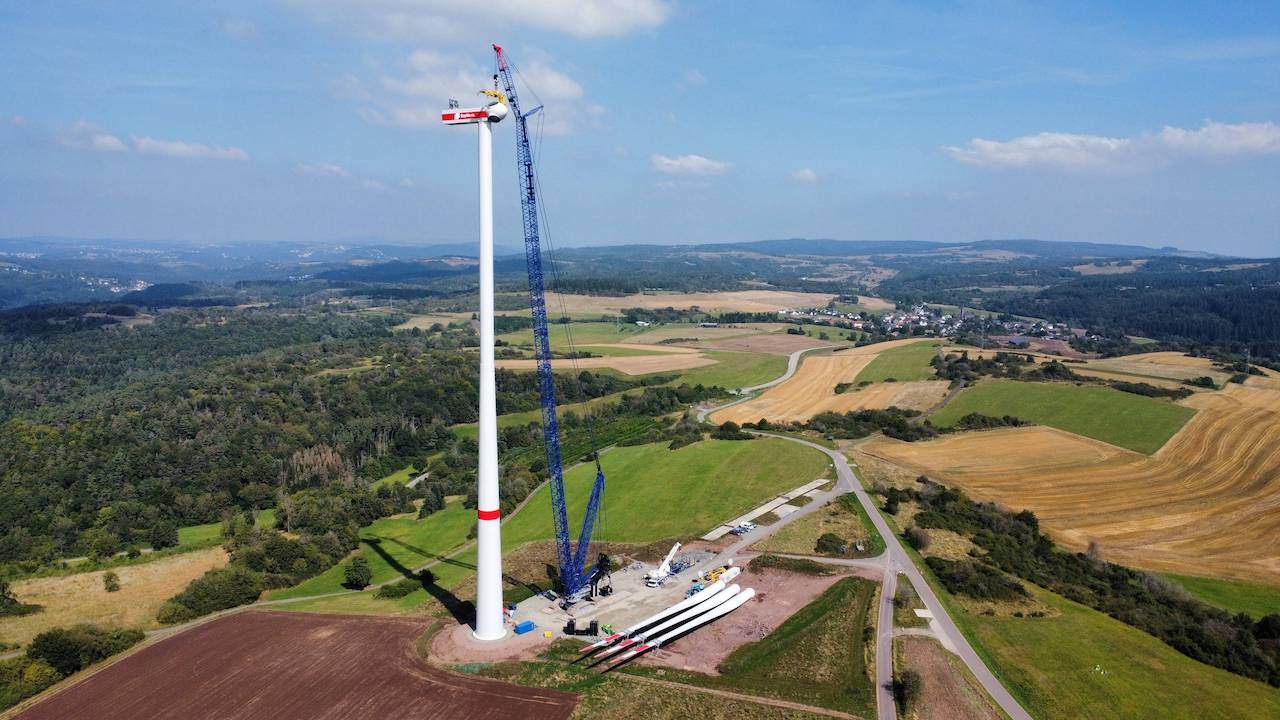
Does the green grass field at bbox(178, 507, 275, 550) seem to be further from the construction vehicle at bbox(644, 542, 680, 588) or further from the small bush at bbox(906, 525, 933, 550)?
the small bush at bbox(906, 525, 933, 550)

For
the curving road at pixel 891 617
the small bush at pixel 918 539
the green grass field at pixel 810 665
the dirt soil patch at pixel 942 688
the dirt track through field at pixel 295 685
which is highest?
the small bush at pixel 918 539

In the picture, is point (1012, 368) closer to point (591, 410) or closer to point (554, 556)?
point (591, 410)

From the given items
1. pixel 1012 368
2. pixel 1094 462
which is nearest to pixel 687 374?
pixel 1012 368

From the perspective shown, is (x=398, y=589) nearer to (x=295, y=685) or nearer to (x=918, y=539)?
(x=295, y=685)

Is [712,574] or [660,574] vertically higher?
[712,574]

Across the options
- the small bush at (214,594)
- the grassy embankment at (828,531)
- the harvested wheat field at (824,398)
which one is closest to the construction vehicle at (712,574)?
the grassy embankment at (828,531)

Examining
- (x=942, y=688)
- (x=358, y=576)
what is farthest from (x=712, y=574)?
(x=358, y=576)

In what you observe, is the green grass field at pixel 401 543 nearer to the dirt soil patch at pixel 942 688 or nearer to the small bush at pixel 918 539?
the dirt soil patch at pixel 942 688
